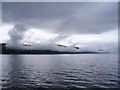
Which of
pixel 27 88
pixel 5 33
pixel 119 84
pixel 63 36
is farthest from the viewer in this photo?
pixel 63 36

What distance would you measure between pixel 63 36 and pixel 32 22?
395 centimetres

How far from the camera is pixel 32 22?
1969 centimetres

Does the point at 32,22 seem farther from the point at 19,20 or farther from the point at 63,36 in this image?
the point at 63,36

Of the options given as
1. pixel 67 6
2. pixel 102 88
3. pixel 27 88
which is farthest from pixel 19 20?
pixel 102 88

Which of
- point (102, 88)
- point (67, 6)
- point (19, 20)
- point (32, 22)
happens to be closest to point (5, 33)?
point (19, 20)

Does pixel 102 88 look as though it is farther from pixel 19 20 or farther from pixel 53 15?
pixel 19 20

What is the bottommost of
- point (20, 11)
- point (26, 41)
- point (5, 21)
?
point (26, 41)

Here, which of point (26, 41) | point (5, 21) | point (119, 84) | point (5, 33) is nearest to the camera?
point (119, 84)

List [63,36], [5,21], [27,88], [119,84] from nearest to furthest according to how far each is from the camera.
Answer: [27,88], [119,84], [5,21], [63,36]

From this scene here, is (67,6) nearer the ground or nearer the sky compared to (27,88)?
nearer the sky

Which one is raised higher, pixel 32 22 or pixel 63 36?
pixel 32 22

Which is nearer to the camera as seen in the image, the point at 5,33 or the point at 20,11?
the point at 5,33

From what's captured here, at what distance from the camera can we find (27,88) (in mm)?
10211

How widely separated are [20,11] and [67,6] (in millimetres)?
4673
